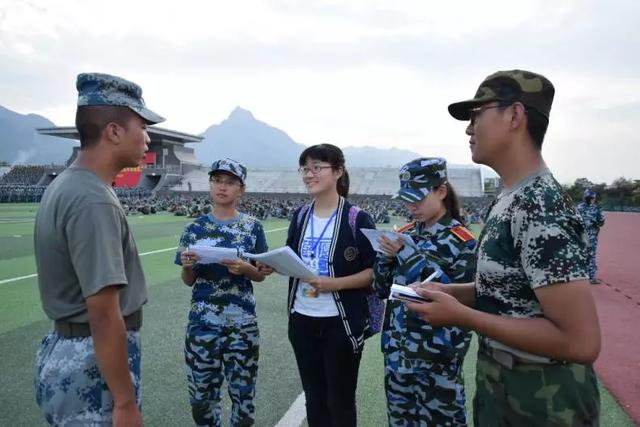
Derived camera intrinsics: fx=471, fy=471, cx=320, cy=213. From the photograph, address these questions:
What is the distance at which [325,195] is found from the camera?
3250 millimetres

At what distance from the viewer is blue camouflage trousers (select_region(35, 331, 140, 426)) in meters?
1.90

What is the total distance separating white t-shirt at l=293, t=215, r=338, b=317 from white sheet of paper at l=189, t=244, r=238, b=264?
1.62ft

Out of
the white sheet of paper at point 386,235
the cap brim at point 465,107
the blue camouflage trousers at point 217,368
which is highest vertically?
the cap brim at point 465,107

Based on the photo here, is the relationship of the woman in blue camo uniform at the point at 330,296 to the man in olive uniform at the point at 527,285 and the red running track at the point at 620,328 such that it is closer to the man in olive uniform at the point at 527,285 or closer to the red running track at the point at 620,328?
the man in olive uniform at the point at 527,285

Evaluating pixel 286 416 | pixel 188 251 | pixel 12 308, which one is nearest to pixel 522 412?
pixel 188 251

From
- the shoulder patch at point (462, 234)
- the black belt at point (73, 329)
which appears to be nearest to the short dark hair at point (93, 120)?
the black belt at point (73, 329)

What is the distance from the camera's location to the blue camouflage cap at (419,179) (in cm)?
283

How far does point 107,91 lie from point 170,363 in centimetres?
361

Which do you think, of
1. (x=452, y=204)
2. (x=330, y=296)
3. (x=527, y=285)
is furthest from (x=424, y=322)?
(x=527, y=285)

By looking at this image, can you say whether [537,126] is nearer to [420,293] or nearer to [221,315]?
[420,293]

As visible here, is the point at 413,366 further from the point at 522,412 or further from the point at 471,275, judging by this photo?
the point at 522,412

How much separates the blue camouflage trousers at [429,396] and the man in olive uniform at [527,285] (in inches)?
32.4

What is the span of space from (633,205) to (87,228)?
180ft

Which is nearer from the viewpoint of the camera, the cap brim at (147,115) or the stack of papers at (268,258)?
the cap brim at (147,115)
